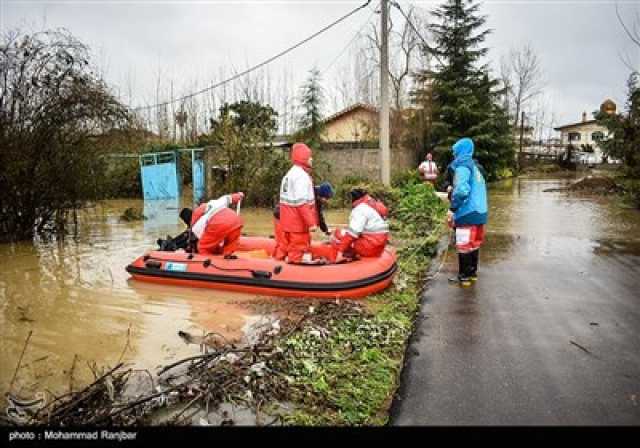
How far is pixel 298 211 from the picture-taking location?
21.5 feet

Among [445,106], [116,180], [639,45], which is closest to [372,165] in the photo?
[445,106]

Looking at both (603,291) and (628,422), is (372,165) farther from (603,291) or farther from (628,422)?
(628,422)

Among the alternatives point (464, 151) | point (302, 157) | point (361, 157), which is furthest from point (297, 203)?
point (361, 157)

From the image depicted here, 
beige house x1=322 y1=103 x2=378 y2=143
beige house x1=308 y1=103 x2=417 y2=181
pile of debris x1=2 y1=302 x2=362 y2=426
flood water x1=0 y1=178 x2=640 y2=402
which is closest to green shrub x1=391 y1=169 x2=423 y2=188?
beige house x1=308 y1=103 x2=417 y2=181

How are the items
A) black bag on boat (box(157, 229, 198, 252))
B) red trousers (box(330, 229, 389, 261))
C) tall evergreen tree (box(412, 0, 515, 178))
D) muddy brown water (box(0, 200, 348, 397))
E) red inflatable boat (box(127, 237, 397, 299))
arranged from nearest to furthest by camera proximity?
muddy brown water (box(0, 200, 348, 397)), red inflatable boat (box(127, 237, 397, 299)), red trousers (box(330, 229, 389, 261)), black bag on boat (box(157, 229, 198, 252)), tall evergreen tree (box(412, 0, 515, 178))

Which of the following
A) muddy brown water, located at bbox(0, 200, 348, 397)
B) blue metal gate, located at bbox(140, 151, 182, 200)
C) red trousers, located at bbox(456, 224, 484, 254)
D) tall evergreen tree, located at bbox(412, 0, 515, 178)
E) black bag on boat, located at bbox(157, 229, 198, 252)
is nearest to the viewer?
muddy brown water, located at bbox(0, 200, 348, 397)

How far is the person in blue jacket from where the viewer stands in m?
6.38

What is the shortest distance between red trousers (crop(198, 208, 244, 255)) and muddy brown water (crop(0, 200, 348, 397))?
2.32 feet

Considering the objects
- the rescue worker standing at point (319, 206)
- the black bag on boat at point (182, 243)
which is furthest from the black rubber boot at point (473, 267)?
the black bag on boat at point (182, 243)

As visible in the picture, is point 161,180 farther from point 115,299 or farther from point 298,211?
point 298,211

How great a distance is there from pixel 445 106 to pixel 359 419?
66.8 feet

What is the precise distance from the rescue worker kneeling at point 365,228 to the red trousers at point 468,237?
1.03m

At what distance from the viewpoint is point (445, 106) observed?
853 inches

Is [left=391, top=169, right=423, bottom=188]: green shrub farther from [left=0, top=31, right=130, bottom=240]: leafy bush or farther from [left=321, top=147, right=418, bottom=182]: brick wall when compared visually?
[left=0, top=31, right=130, bottom=240]: leafy bush
